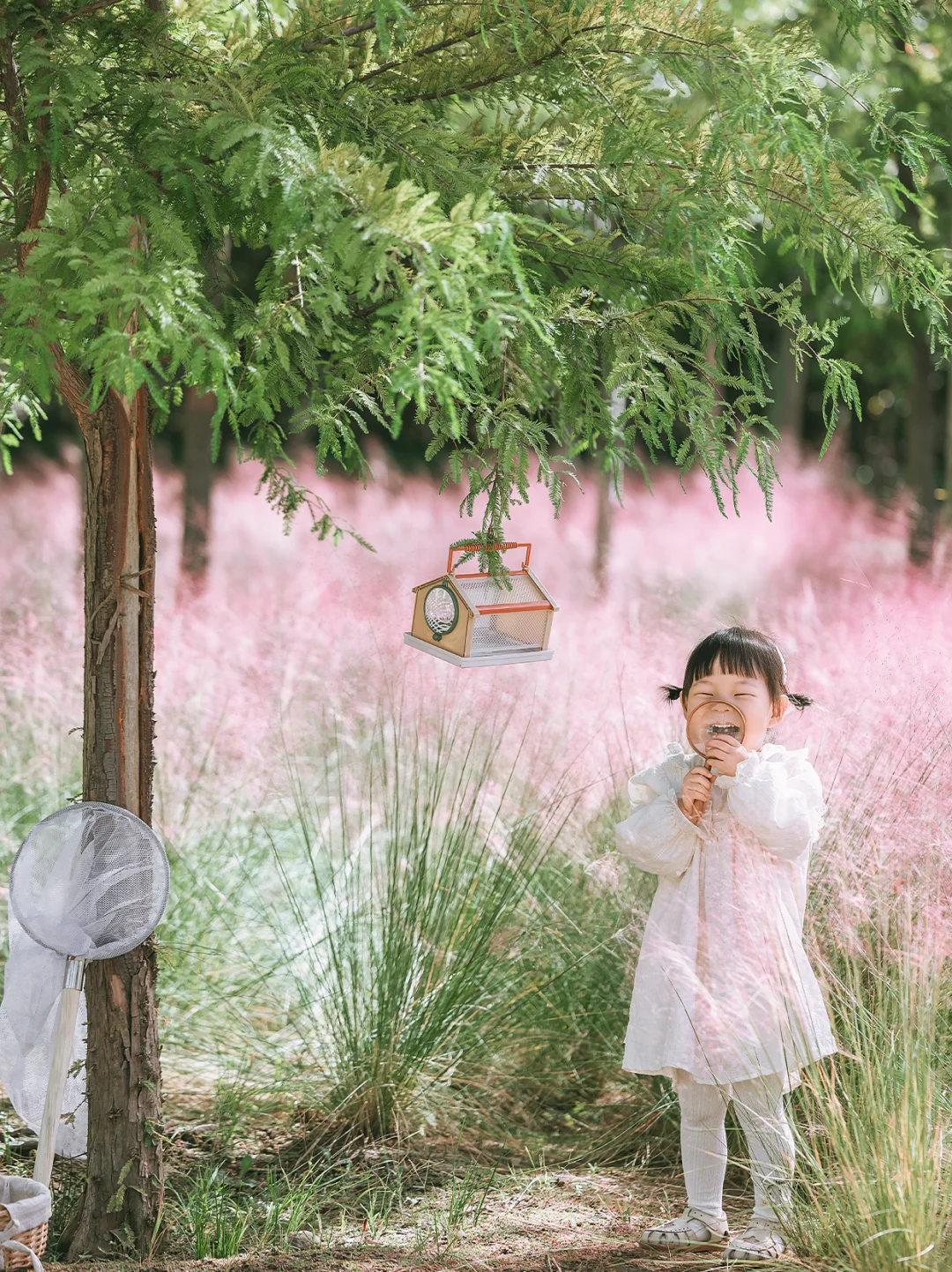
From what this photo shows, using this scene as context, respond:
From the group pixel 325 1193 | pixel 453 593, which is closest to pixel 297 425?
pixel 453 593

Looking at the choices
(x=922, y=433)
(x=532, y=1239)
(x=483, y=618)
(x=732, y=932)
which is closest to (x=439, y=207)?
(x=483, y=618)

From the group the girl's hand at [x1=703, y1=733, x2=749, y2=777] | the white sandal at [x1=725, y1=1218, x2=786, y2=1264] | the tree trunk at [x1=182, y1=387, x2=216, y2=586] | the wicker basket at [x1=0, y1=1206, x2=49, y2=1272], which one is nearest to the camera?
the wicker basket at [x1=0, y1=1206, x2=49, y2=1272]

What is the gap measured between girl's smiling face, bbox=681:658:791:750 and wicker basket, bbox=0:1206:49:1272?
5.64 ft

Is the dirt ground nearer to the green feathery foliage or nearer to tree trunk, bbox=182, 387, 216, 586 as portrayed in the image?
the green feathery foliage

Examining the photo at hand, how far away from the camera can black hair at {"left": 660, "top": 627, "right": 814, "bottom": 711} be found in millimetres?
2869

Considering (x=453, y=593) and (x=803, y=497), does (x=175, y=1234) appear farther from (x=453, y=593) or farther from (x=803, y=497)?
(x=803, y=497)

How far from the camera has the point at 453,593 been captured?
9.27 ft

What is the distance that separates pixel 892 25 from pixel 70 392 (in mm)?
1854

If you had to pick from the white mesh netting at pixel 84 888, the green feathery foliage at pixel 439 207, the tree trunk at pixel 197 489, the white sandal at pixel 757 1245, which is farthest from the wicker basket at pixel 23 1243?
the tree trunk at pixel 197 489

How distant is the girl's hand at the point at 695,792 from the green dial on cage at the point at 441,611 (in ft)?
1.96

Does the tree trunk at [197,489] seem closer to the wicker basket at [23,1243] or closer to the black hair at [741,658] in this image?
the black hair at [741,658]

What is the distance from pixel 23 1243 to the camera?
256 centimetres

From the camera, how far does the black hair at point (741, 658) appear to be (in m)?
2.87

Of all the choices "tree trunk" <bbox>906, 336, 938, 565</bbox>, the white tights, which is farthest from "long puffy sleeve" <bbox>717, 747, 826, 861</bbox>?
"tree trunk" <bbox>906, 336, 938, 565</bbox>
